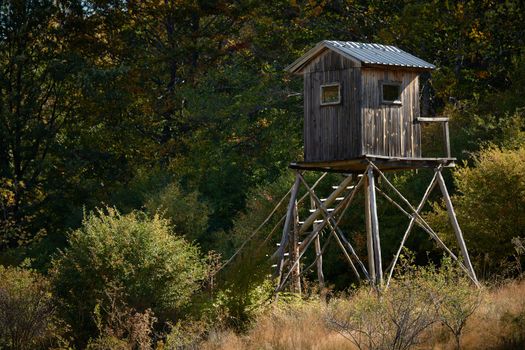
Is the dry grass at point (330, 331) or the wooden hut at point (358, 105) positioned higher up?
the wooden hut at point (358, 105)

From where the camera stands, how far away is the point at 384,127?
24469mm

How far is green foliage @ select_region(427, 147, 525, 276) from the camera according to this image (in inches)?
1028

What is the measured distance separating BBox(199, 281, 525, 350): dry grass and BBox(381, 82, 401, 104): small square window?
4.86 m

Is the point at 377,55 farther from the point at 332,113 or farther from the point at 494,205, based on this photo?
the point at 494,205

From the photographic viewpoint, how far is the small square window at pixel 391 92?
24.7m

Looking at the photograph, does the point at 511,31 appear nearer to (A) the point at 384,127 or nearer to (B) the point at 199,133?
(B) the point at 199,133

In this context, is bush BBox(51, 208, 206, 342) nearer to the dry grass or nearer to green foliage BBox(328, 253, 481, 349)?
the dry grass

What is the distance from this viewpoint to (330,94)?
84.2 ft

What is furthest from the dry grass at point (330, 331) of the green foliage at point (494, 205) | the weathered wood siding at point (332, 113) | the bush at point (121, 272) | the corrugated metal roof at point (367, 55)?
the corrugated metal roof at point (367, 55)

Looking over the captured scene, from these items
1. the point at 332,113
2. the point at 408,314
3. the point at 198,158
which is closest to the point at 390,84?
the point at 332,113

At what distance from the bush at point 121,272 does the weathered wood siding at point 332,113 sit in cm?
397

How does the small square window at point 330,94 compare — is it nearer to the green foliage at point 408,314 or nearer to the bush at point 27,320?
the green foliage at point 408,314

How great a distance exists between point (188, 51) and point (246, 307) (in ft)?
71.3

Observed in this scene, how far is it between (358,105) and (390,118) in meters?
0.93
